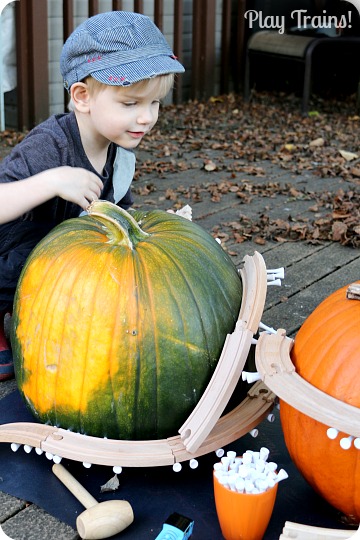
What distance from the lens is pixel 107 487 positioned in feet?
6.66

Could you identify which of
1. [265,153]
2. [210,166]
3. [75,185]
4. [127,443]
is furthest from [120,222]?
[265,153]

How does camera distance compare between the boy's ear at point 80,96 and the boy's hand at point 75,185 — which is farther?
the boy's ear at point 80,96

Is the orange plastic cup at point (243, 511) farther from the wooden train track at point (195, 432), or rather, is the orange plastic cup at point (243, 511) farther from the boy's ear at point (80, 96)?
the boy's ear at point (80, 96)

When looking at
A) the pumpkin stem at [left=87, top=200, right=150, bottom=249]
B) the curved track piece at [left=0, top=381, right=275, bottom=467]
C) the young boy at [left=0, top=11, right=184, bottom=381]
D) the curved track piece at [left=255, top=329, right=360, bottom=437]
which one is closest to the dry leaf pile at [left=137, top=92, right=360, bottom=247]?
the young boy at [left=0, top=11, right=184, bottom=381]

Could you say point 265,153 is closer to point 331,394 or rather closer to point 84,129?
point 84,129

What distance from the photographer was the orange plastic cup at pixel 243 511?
177 cm

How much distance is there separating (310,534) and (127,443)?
1.75 ft

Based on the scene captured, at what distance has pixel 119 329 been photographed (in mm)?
2006

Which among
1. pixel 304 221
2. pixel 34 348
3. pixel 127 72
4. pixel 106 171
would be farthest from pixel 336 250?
pixel 34 348

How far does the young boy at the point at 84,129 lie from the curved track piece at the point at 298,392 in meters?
0.74

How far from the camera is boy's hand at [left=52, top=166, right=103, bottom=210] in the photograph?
2.29 m

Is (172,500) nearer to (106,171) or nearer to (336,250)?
(106,171)

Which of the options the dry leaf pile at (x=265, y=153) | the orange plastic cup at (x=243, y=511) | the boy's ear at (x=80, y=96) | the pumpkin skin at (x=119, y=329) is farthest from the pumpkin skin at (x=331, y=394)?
the dry leaf pile at (x=265, y=153)

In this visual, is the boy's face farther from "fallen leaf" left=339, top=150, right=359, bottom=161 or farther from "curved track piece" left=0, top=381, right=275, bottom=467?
"fallen leaf" left=339, top=150, right=359, bottom=161
